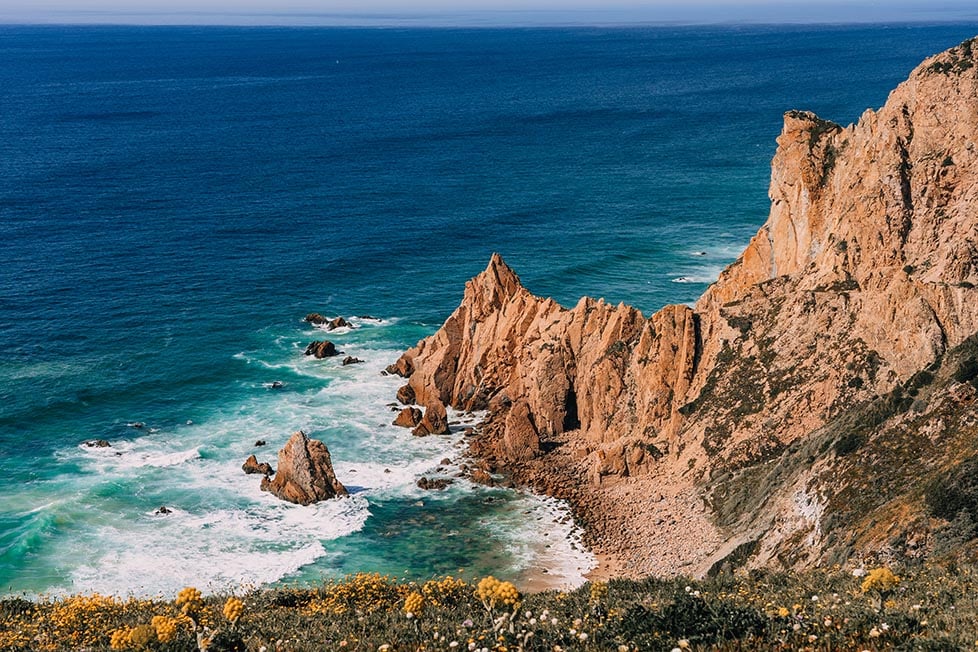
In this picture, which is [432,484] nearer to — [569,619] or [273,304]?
[569,619]

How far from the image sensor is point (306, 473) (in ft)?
205

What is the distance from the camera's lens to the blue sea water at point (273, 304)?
189 feet

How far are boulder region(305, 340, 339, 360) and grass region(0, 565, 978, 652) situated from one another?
57.0 metres

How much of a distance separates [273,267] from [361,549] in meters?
61.4

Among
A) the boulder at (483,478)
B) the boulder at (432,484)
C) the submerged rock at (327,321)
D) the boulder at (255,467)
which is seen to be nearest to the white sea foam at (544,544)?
the boulder at (483,478)

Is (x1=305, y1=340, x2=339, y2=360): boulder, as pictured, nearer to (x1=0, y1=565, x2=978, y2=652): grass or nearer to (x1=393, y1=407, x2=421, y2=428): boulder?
(x1=393, y1=407, x2=421, y2=428): boulder

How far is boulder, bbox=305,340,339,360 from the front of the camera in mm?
86250

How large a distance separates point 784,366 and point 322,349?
43.8 m

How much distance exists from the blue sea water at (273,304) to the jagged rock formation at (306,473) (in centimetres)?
130

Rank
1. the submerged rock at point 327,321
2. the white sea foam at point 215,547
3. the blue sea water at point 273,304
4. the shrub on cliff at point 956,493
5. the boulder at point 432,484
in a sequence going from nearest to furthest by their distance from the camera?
the shrub on cliff at point 956,493
the white sea foam at point 215,547
the blue sea water at point 273,304
the boulder at point 432,484
the submerged rock at point 327,321

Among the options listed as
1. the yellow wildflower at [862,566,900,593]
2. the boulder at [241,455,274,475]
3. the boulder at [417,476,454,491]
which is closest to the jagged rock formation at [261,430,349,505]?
the boulder at [241,455,274,475]

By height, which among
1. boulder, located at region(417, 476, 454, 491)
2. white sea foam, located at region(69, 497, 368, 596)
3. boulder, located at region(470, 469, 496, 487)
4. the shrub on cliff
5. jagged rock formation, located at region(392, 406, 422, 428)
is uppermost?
the shrub on cliff

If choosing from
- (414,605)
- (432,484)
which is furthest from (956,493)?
(432,484)

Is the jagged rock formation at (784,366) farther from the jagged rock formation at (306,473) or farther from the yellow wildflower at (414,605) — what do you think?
the yellow wildflower at (414,605)
